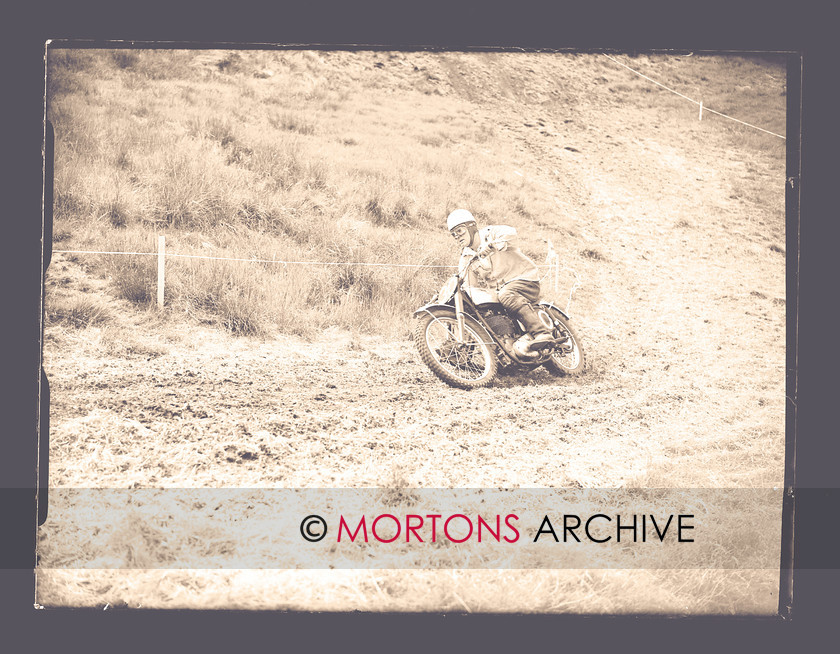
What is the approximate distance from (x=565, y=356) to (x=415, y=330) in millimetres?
906

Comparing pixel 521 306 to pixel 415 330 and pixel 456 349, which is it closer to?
pixel 456 349

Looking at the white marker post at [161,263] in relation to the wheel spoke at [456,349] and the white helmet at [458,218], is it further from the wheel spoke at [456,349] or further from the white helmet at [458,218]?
the white helmet at [458,218]

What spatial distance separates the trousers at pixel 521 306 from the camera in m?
3.76

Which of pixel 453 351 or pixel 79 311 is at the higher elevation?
pixel 79 311

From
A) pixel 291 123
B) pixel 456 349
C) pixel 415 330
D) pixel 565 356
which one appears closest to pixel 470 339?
pixel 456 349

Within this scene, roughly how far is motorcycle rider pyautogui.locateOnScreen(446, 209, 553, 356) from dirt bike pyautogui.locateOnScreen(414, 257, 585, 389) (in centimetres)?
4

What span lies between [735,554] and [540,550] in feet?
3.73

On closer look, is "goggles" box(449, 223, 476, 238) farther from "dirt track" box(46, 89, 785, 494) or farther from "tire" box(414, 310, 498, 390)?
"dirt track" box(46, 89, 785, 494)

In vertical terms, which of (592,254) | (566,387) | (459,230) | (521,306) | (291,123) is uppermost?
(291,123)

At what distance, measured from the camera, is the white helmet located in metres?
3.77

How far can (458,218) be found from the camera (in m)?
3.77

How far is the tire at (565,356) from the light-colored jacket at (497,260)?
0.96ft

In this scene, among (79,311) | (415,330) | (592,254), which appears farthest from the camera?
(592,254)

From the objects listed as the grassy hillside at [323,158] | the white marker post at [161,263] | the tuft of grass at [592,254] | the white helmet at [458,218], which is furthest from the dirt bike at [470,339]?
the white marker post at [161,263]
